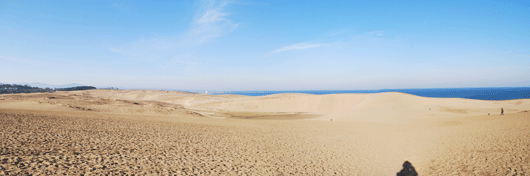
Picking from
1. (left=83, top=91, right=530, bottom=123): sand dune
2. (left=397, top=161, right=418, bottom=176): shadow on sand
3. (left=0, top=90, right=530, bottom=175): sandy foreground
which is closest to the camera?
(left=0, top=90, right=530, bottom=175): sandy foreground

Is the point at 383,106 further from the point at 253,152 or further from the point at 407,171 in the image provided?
the point at 253,152

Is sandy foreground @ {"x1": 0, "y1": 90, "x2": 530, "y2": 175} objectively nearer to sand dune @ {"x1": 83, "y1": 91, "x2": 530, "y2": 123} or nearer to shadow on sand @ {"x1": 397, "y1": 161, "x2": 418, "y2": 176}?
shadow on sand @ {"x1": 397, "y1": 161, "x2": 418, "y2": 176}

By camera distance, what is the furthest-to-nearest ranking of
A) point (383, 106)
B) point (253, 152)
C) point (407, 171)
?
point (383, 106), point (253, 152), point (407, 171)

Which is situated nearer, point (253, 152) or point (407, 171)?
point (407, 171)

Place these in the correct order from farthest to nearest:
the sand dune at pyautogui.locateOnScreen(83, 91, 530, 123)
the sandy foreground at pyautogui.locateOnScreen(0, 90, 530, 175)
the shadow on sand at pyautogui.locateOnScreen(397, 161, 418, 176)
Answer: the sand dune at pyautogui.locateOnScreen(83, 91, 530, 123) < the shadow on sand at pyautogui.locateOnScreen(397, 161, 418, 176) < the sandy foreground at pyautogui.locateOnScreen(0, 90, 530, 175)

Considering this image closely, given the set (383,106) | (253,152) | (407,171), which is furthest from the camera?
(383,106)

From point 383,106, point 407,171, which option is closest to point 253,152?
point 407,171

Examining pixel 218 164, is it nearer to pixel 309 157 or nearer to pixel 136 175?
pixel 136 175

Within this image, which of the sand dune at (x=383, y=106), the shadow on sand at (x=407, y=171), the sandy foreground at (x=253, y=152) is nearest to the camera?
→ the sandy foreground at (x=253, y=152)

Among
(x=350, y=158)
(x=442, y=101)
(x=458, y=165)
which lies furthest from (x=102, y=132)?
(x=442, y=101)

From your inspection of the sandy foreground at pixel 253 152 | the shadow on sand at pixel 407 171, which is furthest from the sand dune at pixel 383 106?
the shadow on sand at pixel 407 171

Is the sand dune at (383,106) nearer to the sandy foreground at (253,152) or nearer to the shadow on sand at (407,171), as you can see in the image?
the sandy foreground at (253,152)

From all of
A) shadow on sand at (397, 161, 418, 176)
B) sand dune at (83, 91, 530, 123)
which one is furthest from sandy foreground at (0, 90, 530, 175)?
sand dune at (83, 91, 530, 123)

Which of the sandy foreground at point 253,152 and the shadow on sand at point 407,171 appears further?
the shadow on sand at point 407,171
